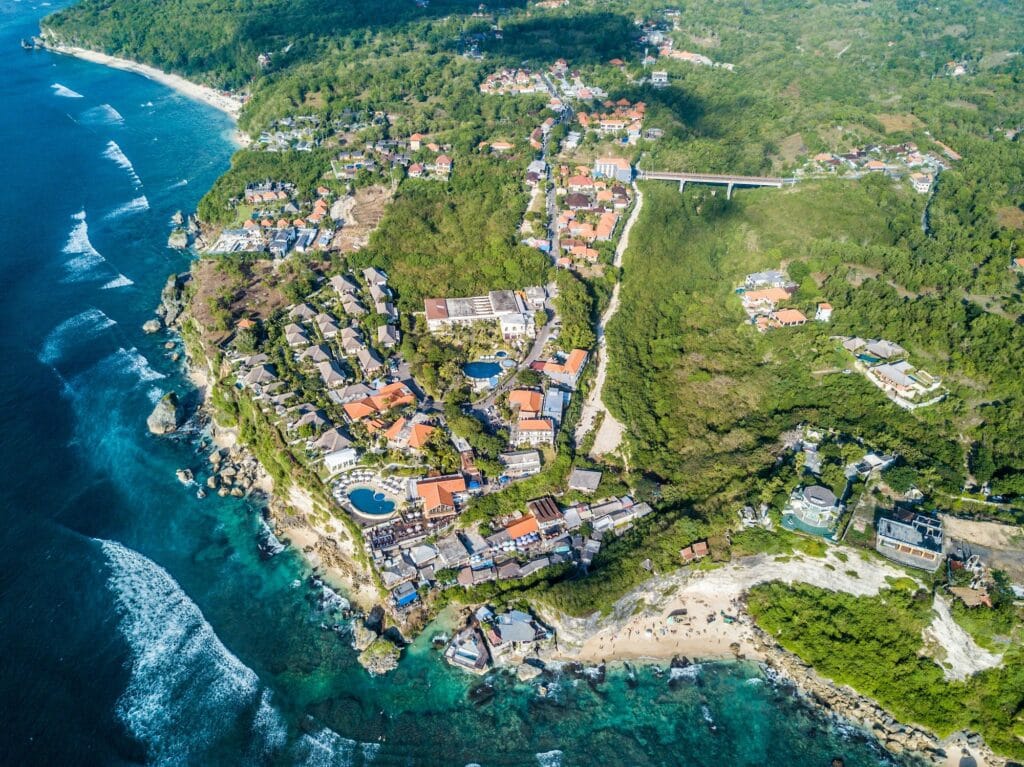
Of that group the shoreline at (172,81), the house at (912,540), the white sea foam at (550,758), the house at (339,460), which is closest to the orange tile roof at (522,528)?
the house at (339,460)

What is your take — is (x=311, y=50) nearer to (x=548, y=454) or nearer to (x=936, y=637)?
(x=548, y=454)

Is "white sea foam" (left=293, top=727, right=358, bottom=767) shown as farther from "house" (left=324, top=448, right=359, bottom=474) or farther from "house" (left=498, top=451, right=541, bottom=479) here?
"house" (left=498, top=451, right=541, bottom=479)

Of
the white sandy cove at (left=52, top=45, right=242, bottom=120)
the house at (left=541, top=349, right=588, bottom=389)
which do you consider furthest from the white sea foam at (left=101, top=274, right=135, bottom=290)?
the white sandy cove at (left=52, top=45, right=242, bottom=120)

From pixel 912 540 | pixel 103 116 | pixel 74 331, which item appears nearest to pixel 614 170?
pixel 912 540

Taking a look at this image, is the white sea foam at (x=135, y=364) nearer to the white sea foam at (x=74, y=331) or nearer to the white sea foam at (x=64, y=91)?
the white sea foam at (x=74, y=331)

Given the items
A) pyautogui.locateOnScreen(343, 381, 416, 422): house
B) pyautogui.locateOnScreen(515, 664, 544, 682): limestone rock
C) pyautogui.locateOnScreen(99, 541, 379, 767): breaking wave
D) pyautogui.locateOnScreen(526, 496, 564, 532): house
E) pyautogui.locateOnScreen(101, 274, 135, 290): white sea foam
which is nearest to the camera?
pyautogui.locateOnScreen(99, 541, 379, 767): breaking wave

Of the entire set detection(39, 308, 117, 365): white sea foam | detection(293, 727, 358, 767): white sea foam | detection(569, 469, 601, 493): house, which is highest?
detection(39, 308, 117, 365): white sea foam
